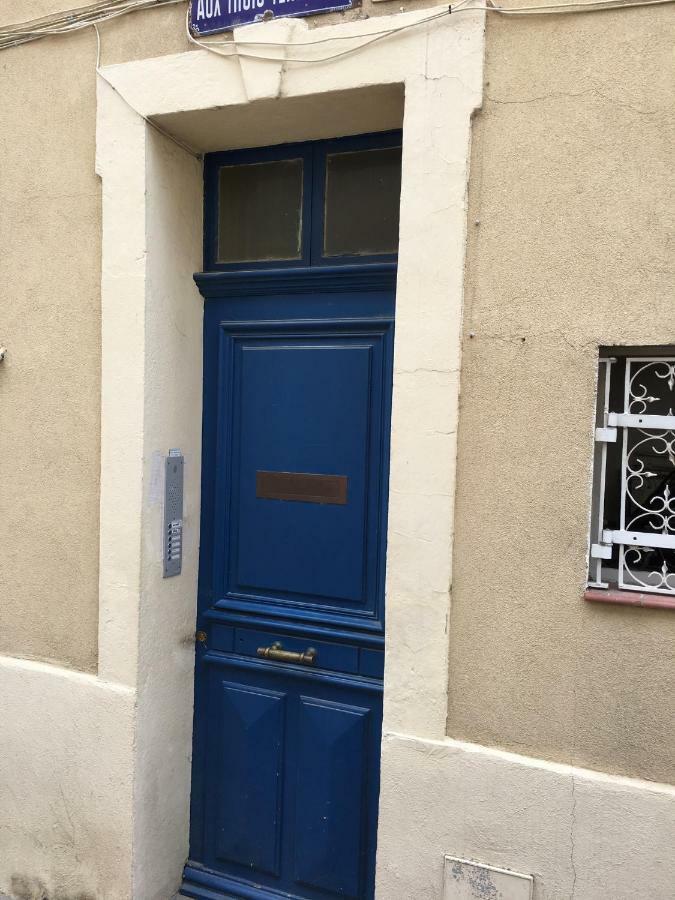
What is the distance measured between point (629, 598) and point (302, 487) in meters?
1.40

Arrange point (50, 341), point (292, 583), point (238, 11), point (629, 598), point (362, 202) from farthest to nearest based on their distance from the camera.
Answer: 1. point (50, 341)
2. point (292, 583)
3. point (362, 202)
4. point (238, 11)
5. point (629, 598)

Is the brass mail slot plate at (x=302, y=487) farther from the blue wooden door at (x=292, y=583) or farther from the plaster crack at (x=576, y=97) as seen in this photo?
the plaster crack at (x=576, y=97)

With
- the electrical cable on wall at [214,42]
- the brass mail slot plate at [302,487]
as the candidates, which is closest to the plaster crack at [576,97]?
the electrical cable on wall at [214,42]

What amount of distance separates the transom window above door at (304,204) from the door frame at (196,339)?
8 centimetres

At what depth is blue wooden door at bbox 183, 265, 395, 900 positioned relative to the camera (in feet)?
10.2

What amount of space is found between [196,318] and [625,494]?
79.5 inches

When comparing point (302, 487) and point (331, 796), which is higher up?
point (302, 487)

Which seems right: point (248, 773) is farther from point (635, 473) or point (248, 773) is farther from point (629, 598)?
point (635, 473)

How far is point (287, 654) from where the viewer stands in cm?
322

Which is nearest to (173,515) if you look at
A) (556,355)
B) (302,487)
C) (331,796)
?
(302,487)

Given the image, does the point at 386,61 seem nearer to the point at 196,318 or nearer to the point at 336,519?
the point at 196,318

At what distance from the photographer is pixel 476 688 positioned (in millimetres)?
2629

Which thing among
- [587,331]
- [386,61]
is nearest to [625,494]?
[587,331]

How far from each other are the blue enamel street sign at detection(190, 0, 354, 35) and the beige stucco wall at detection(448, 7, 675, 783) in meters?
0.76
